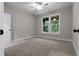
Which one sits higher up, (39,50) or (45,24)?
(45,24)

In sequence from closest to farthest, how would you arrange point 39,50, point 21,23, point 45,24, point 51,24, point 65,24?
1. point 39,50
2. point 65,24
3. point 21,23
4. point 51,24
5. point 45,24

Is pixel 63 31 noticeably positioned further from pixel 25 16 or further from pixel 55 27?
pixel 25 16

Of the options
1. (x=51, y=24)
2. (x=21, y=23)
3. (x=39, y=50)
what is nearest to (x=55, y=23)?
(x=51, y=24)

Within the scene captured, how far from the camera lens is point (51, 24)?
4551 mm

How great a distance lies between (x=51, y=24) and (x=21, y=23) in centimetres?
187

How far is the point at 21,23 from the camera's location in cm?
412

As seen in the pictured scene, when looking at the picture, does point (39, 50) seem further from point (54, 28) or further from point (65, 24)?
point (54, 28)

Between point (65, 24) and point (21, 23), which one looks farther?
point (21, 23)

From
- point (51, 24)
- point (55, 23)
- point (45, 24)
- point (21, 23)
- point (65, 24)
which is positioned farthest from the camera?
point (45, 24)

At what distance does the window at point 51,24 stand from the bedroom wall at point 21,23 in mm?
974

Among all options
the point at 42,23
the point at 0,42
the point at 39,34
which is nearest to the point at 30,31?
the point at 39,34

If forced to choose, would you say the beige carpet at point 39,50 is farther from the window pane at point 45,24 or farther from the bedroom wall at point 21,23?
the window pane at point 45,24

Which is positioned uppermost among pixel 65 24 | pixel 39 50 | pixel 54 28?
pixel 65 24

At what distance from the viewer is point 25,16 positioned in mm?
4430
